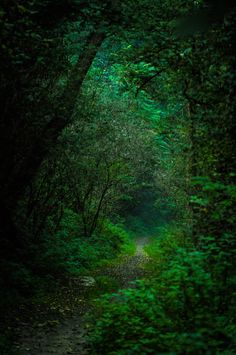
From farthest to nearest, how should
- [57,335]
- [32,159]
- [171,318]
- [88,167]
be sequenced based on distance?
[88,167] < [32,159] < [57,335] < [171,318]

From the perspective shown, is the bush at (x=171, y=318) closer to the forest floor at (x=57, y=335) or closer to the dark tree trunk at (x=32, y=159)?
the forest floor at (x=57, y=335)

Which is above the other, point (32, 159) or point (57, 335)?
point (32, 159)

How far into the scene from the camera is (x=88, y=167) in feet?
58.3

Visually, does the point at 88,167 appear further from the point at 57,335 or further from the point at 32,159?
the point at 57,335

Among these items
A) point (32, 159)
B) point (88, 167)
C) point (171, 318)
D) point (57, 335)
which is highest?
point (88, 167)

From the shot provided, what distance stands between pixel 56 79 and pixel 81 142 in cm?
294

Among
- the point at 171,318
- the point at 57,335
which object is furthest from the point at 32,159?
the point at 171,318

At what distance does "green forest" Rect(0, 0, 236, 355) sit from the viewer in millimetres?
5332

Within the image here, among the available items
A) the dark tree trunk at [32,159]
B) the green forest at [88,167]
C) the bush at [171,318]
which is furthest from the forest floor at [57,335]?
the dark tree trunk at [32,159]

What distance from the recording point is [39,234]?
1348 cm

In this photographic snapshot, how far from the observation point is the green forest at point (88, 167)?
5.33 meters

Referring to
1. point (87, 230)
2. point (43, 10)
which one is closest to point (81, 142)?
point (43, 10)

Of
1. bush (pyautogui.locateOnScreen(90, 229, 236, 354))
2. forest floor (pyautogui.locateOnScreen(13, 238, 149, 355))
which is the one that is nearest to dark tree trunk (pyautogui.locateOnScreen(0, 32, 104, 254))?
forest floor (pyautogui.locateOnScreen(13, 238, 149, 355))

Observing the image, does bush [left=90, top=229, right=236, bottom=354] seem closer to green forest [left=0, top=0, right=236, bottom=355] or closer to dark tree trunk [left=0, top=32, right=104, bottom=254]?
green forest [left=0, top=0, right=236, bottom=355]
